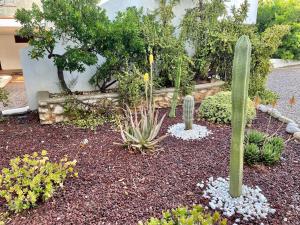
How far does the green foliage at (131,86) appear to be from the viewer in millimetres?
5129

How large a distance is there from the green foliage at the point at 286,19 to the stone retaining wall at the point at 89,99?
7.54 metres

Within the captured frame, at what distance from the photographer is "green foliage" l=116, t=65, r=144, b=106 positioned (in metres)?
5.13

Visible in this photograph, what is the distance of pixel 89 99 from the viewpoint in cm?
517

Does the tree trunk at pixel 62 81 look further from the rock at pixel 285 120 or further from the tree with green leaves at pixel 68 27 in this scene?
the rock at pixel 285 120

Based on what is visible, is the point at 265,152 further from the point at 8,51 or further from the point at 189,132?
the point at 8,51

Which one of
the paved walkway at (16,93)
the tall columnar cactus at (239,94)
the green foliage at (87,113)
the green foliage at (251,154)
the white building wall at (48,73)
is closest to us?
the tall columnar cactus at (239,94)

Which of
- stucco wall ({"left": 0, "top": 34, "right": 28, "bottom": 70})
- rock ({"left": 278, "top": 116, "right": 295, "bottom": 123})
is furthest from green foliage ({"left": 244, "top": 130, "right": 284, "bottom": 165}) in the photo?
stucco wall ({"left": 0, "top": 34, "right": 28, "bottom": 70})

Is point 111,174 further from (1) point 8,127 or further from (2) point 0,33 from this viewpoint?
(2) point 0,33

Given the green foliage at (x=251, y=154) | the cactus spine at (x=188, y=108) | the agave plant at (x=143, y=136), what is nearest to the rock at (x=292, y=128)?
the green foliage at (x=251, y=154)

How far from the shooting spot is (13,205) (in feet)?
8.23

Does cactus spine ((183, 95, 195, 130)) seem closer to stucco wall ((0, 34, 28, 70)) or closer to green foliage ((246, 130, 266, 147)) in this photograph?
green foliage ((246, 130, 266, 147))

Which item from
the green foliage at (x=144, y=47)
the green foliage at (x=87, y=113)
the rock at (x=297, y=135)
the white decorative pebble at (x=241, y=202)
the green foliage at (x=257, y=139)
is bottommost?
the white decorative pebble at (x=241, y=202)

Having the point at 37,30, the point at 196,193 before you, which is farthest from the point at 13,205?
the point at 37,30

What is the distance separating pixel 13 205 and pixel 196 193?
1815 mm
